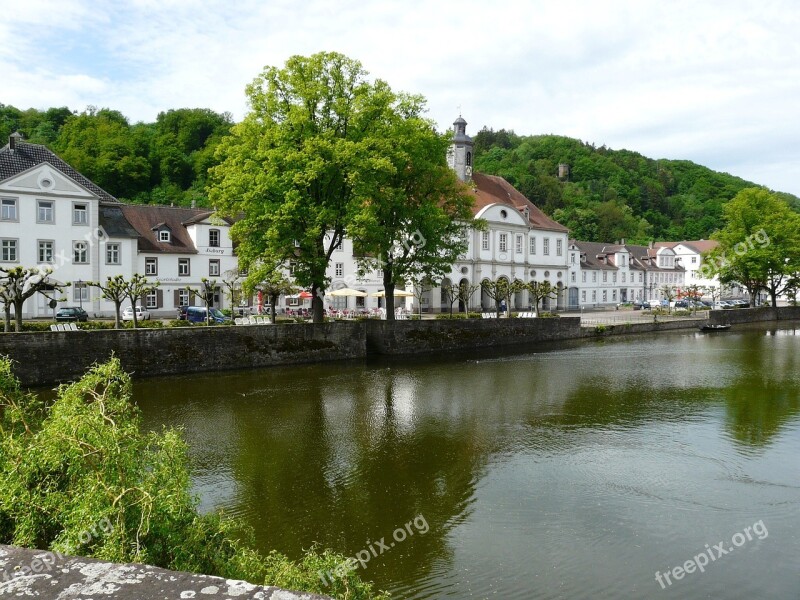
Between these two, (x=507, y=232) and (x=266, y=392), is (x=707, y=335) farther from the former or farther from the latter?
(x=266, y=392)

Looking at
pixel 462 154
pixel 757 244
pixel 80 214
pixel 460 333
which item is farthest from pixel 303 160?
pixel 757 244

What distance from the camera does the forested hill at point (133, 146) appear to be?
73938mm

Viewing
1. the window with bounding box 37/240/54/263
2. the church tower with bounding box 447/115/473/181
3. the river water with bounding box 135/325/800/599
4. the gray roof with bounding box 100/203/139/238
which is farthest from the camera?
the church tower with bounding box 447/115/473/181

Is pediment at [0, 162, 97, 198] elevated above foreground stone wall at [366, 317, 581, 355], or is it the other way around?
pediment at [0, 162, 97, 198]

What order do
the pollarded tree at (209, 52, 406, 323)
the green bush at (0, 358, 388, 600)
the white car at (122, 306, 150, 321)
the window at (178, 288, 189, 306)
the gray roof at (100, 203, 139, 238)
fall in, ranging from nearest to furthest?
the green bush at (0, 358, 388, 600)
the pollarded tree at (209, 52, 406, 323)
the white car at (122, 306, 150, 321)
the gray roof at (100, 203, 139, 238)
the window at (178, 288, 189, 306)

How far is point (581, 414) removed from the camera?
20203mm

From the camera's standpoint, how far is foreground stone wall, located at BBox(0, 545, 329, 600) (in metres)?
3.14

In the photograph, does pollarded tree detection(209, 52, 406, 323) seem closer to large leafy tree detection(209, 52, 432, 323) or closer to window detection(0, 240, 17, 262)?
large leafy tree detection(209, 52, 432, 323)

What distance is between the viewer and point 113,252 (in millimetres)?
42719

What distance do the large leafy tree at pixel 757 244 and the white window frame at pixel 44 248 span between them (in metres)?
61.0

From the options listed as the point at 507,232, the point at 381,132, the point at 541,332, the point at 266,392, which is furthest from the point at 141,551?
the point at 507,232

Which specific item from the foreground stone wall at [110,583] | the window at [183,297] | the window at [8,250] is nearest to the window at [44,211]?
the window at [8,250]

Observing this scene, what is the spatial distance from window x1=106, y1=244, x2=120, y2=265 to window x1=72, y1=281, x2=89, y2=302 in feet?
7.60

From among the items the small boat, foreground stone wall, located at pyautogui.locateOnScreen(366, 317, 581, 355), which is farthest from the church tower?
the small boat
